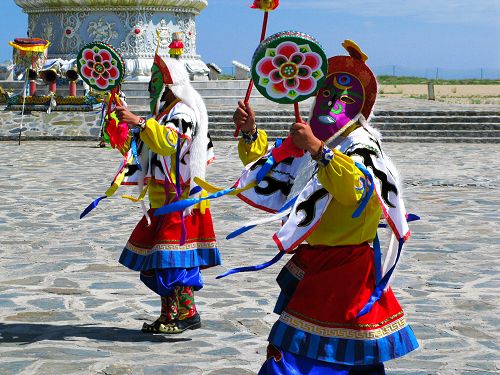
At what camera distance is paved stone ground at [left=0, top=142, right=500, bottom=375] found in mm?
5965

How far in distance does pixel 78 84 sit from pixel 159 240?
21.0m

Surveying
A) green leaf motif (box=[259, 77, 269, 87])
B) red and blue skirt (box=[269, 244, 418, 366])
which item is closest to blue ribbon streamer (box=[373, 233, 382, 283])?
red and blue skirt (box=[269, 244, 418, 366])

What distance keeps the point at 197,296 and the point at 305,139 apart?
371cm

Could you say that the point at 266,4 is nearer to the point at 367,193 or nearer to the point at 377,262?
the point at 367,193

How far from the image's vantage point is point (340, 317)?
170 inches

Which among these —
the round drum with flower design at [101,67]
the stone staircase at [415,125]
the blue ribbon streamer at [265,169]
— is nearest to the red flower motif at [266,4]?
the blue ribbon streamer at [265,169]

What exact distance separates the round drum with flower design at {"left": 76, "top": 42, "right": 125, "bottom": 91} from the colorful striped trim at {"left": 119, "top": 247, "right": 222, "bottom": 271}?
3.65 ft

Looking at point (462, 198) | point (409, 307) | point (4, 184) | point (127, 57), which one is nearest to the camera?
point (409, 307)

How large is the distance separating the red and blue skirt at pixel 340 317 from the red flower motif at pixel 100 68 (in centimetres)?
284

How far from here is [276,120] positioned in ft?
81.7

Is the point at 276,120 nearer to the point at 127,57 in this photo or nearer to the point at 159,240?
the point at 127,57

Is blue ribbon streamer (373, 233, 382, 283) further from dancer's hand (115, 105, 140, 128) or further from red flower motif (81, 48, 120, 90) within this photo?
red flower motif (81, 48, 120, 90)

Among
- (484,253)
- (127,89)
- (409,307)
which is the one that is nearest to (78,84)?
(127,89)

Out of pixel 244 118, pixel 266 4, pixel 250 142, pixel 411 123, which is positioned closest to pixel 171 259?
pixel 250 142
